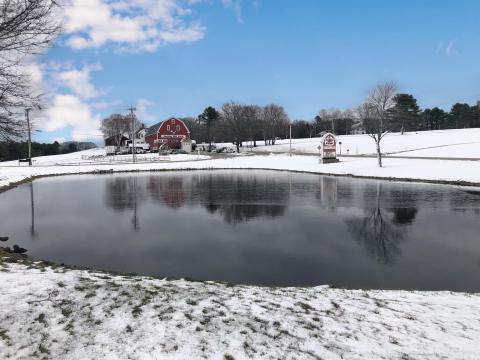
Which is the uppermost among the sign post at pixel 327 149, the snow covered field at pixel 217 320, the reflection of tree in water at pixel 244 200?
the sign post at pixel 327 149

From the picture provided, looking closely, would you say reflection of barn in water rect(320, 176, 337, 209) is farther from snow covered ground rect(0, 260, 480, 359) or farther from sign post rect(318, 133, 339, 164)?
sign post rect(318, 133, 339, 164)

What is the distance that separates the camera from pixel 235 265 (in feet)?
36.0

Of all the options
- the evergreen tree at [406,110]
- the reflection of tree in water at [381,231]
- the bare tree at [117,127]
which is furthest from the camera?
the bare tree at [117,127]

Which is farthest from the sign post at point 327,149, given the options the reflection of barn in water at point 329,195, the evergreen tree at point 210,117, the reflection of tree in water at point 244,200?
the evergreen tree at point 210,117

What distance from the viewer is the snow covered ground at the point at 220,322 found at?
508 centimetres

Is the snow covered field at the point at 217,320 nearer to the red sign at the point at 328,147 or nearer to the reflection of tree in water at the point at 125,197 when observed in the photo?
the reflection of tree in water at the point at 125,197

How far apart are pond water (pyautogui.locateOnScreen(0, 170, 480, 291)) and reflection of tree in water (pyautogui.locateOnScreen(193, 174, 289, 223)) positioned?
11 cm

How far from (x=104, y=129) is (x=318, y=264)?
138 m

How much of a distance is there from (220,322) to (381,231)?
10770mm

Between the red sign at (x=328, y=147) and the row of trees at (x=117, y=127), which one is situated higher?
the row of trees at (x=117, y=127)

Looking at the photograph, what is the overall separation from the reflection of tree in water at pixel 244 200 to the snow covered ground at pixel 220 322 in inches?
412

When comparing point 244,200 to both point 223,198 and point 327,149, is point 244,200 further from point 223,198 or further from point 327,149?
point 327,149

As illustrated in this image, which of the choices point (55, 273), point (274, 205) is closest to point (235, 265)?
point (55, 273)

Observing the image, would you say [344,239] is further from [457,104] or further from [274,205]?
[457,104]
